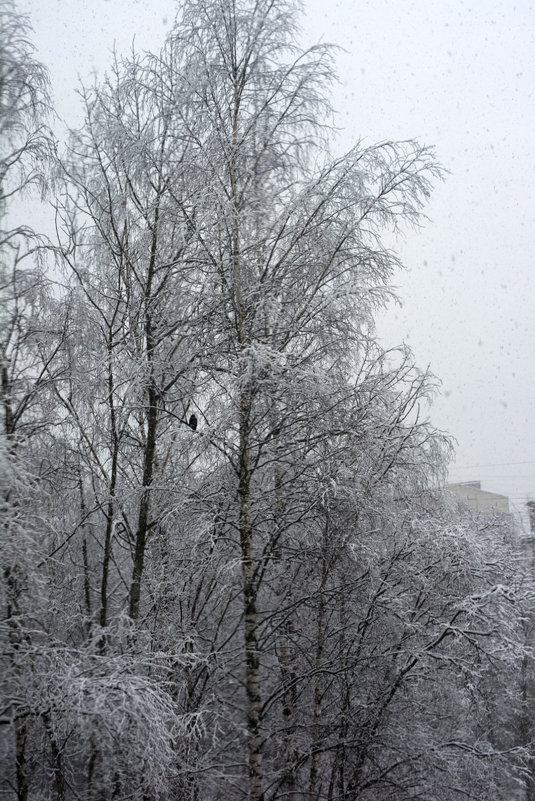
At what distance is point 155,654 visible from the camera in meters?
5.22

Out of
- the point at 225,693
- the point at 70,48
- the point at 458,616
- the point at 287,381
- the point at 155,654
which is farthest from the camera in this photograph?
the point at 225,693

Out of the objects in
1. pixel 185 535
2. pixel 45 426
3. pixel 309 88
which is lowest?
pixel 185 535

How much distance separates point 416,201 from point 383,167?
1.49 feet

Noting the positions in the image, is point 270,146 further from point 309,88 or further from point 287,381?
point 287,381

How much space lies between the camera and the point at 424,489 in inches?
283

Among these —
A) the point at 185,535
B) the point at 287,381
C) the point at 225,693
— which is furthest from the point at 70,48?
the point at 225,693

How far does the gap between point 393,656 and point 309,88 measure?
5.44 meters

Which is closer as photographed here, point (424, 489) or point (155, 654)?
point (155, 654)

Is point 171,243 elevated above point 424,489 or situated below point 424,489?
above

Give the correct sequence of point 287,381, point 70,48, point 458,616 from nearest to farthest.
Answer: point 287,381 < point 458,616 < point 70,48

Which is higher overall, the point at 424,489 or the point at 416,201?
the point at 416,201

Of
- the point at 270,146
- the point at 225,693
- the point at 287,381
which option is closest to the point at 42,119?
the point at 270,146

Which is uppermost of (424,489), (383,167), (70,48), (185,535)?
(70,48)

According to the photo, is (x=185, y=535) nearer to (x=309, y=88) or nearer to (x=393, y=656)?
(x=393, y=656)
